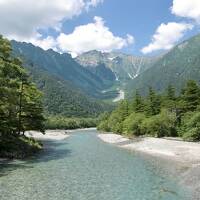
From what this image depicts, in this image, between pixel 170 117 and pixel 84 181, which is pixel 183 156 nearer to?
pixel 84 181

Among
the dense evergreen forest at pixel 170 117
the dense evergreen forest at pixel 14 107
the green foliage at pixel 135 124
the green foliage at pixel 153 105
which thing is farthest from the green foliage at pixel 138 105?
the dense evergreen forest at pixel 14 107

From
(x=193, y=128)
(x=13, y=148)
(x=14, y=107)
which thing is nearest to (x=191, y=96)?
(x=193, y=128)

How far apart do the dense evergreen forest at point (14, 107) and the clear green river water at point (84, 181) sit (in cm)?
482

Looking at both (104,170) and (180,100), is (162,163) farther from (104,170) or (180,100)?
(180,100)

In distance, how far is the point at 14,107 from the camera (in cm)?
5981

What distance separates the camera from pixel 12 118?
204ft

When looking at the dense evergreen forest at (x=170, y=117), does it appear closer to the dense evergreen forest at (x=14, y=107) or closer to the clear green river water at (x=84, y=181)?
the dense evergreen forest at (x=14, y=107)

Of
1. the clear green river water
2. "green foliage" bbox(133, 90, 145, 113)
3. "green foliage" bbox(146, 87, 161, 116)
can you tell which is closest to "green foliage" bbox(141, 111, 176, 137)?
"green foliage" bbox(146, 87, 161, 116)

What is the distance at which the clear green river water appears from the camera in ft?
104

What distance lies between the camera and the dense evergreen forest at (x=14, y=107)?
2016 inches

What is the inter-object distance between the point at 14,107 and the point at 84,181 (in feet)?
84.4

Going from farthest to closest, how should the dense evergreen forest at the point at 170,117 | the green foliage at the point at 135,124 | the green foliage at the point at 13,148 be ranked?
the green foliage at the point at 135,124
the dense evergreen forest at the point at 170,117
the green foliage at the point at 13,148

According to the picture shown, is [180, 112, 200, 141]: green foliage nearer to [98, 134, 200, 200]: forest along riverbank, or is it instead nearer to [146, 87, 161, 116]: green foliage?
[98, 134, 200, 200]: forest along riverbank

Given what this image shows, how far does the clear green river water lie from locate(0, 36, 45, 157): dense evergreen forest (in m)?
4.82
